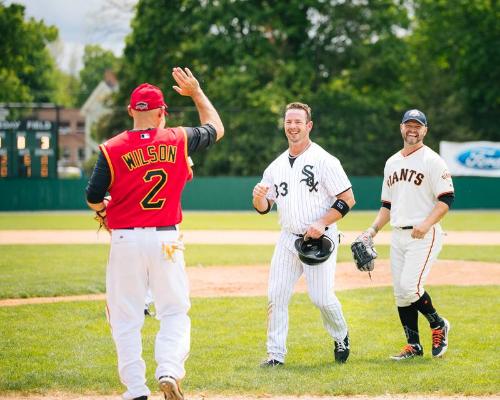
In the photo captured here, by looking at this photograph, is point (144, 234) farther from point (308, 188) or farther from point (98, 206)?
point (308, 188)

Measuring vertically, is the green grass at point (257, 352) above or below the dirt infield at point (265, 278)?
above

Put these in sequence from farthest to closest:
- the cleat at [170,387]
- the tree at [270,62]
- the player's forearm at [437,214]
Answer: the tree at [270,62] < the player's forearm at [437,214] < the cleat at [170,387]

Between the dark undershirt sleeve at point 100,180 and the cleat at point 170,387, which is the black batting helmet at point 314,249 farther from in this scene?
the dark undershirt sleeve at point 100,180

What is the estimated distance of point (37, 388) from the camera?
597 cm

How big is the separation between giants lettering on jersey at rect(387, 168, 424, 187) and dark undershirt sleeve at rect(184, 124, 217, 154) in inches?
85.6

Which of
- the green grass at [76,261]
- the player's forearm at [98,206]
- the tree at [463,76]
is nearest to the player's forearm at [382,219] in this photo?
the player's forearm at [98,206]

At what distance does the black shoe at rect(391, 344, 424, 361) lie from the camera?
6.98m

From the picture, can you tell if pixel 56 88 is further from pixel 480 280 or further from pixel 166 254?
pixel 166 254

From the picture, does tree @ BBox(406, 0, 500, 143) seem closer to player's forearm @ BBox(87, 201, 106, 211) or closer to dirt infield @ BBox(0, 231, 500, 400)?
dirt infield @ BBox(0, 231, 500, 400)

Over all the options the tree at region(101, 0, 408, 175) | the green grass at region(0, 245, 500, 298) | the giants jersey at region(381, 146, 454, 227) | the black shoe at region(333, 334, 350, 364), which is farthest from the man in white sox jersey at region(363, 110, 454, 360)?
the tree at region(101, 0, 408, 175)

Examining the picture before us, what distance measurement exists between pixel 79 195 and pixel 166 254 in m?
28.3

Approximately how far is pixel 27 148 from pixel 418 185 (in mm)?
23331

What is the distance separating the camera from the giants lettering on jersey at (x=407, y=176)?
695cm

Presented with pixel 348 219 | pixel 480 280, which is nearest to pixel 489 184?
pixel 348 219
